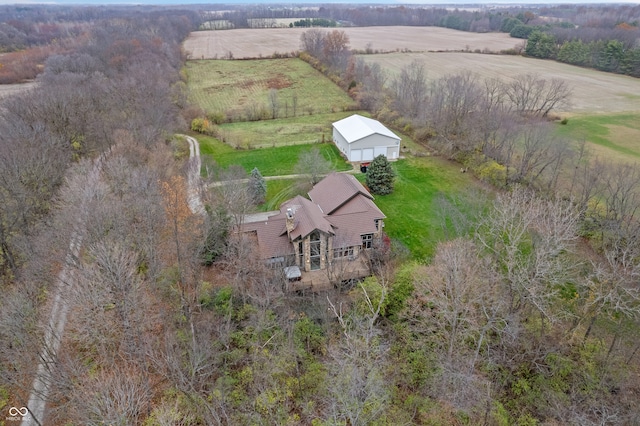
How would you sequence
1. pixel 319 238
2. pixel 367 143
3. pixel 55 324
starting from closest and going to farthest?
pixel 55 324 → pixel 319 238 → pixel 367 143

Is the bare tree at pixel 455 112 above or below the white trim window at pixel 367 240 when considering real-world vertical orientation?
above

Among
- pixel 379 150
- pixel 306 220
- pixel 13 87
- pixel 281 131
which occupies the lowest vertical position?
pixel 281 131

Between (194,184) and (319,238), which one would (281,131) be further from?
(319,238)

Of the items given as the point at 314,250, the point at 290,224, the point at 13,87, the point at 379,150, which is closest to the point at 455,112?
the point at 379,150

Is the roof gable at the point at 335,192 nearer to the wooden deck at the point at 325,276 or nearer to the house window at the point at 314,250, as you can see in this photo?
the house window at the point at 314,250

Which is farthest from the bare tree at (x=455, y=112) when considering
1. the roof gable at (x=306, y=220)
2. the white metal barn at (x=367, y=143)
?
the roof gable at (x=306, y=220)

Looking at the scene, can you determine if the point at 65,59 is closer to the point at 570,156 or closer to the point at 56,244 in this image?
the point at 56,244

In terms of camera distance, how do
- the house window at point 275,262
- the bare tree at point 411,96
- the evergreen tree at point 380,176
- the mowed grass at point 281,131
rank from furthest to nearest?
1. the bare tree at point 411,96
2. the mowed grass at point 281,131
3. the evergreen tree at point 380,176
4. the house window at point 275,262
